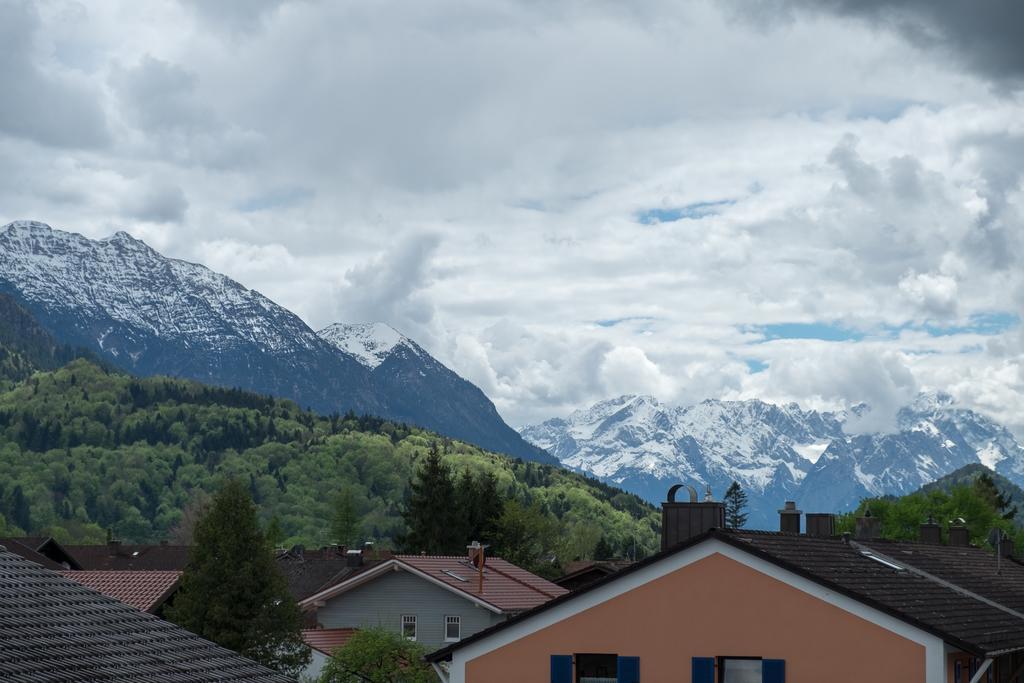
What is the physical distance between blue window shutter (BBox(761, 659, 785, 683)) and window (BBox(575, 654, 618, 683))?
277 centimetres

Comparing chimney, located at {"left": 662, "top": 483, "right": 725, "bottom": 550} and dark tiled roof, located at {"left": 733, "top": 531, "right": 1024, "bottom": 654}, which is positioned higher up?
chimney, located at {"left": 662, "top": 483, "right": 725, "bottom": 550}

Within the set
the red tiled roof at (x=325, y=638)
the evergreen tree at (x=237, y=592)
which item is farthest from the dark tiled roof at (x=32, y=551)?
the evergreen tree at (x=237, y=592)

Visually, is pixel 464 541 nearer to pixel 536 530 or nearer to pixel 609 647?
pixel 536 530

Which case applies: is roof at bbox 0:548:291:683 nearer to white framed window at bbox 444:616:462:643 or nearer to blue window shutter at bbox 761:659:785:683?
blue window shutter at bbox 761:659:785:683

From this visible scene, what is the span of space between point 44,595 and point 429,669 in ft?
102

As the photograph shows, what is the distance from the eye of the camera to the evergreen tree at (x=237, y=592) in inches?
2002

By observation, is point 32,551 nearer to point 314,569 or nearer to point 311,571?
point 311,571

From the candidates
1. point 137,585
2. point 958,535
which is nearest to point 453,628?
point 137,585

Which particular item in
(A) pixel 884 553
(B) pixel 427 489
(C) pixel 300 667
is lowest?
(C) pixel 300 667

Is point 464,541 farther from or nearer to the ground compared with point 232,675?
farther from the ground

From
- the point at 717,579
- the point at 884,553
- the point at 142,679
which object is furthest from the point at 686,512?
the point at 142,679

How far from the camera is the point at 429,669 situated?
152 feet

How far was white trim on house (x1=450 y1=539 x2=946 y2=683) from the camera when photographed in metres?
23.9

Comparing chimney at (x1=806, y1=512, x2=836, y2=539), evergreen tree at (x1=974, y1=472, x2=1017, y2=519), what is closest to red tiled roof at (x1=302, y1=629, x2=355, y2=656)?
chimney at (x1=806, y1=512, x2=836, y2=539)
